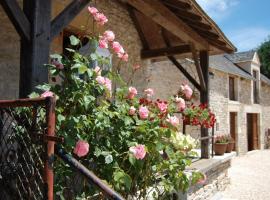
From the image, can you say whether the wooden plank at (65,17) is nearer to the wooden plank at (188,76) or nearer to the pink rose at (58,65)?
the pink rose at (58,65)

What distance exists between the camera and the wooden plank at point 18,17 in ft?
7.59

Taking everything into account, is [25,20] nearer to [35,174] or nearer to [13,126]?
[13,126]

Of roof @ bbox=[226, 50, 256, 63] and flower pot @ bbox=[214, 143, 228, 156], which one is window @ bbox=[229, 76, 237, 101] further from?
flower pot @ bbox=[214, 143, 228, 156]

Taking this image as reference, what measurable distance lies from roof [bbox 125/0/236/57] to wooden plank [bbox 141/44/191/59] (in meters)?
0.17

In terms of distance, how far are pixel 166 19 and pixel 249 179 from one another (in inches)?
303

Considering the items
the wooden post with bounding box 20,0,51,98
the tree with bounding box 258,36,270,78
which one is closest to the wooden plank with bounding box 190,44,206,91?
the wooden post with bounding box 20,0,51,98

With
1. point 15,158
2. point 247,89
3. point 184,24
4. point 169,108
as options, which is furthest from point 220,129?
point 15,158

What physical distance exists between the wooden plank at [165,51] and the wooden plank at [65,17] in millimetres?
4071

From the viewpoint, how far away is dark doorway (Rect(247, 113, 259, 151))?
19875mm

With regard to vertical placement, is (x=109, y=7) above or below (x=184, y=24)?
above

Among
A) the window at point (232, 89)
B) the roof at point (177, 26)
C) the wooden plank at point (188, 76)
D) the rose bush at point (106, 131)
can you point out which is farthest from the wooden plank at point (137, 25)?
the window at point (232, 89)

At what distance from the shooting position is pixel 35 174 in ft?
6.43

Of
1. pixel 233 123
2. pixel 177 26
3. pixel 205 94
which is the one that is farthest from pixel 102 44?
pixel 233 123

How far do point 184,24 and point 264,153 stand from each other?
Result: 14480 millimetres
